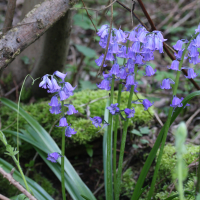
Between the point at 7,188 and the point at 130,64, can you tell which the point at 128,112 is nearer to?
the point at 130,64

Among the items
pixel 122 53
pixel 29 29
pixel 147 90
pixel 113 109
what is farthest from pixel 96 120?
pixel 147 90

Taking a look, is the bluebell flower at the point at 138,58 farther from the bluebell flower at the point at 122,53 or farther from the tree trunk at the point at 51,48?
the tree trunk at the point at 51,48

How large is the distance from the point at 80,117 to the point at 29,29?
1.36 meters

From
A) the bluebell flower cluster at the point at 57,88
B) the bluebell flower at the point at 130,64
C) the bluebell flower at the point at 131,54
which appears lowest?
the bluebell flower cluster at the point at 57,88

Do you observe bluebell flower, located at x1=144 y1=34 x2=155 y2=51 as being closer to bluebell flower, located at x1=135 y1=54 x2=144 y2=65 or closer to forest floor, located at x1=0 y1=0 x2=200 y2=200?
bluebell flower, located at x1=135 y1=54 x2=144 y2=65

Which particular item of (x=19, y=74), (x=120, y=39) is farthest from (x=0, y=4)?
(x=120, y=39)

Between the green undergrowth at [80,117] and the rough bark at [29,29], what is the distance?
3.49ft

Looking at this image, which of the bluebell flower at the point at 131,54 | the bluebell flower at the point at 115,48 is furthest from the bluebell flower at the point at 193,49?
the bluebell flower at the point at 115,48

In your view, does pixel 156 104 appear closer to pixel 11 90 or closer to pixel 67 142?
pixel 67 142

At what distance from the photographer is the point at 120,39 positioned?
4.79ft

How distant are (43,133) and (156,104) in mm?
2704

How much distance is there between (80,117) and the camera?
9.37 feet

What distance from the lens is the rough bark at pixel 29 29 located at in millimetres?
1785

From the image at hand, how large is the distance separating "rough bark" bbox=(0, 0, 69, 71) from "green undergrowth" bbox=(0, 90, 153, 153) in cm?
106
